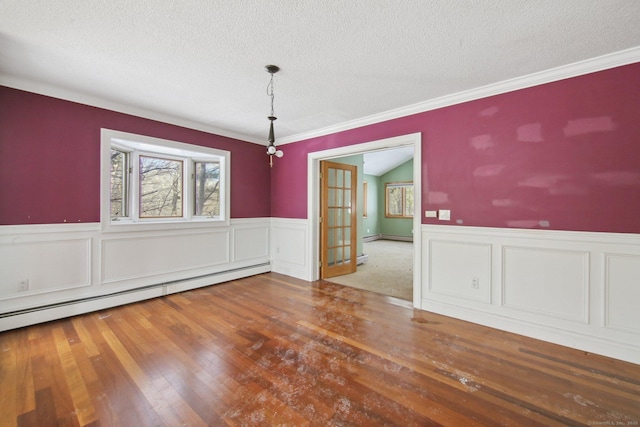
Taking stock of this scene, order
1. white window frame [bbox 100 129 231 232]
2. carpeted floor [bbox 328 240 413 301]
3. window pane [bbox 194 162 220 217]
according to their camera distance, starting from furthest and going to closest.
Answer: window pane [bbox 194 162 220 217]
carpeted floor [bbox 328 240 413 301]
white window frame [bbox 100 129 231 232]

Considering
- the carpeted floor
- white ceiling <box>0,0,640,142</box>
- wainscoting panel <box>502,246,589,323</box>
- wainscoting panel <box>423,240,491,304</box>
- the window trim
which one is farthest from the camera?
the window trim

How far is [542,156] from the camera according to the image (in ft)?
8.37

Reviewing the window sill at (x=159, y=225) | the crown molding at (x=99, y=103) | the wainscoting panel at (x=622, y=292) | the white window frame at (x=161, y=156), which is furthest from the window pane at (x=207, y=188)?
the wainscoting panel at (x=622, y=292)

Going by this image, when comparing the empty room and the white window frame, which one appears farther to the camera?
the white window frame

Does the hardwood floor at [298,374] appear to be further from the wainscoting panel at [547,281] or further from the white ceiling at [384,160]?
the white ceiling at [384,160]

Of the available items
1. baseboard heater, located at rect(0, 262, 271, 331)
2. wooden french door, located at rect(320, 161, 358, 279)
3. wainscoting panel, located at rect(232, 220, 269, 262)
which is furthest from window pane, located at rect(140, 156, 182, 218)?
wooden french door, located at rect(320, 161, 358, 279)

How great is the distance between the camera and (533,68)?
245cm

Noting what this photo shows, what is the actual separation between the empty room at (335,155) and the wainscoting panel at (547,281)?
0.02 m

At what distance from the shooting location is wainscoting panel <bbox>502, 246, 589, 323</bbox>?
2.38m

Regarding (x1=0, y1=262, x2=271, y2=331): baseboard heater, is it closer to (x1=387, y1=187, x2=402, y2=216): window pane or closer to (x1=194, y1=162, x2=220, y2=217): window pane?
(x1=194, y1=162, x2=220, y2=217): window pane

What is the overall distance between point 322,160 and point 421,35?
2735 millimetres

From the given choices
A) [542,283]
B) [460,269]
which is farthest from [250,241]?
[542,283]

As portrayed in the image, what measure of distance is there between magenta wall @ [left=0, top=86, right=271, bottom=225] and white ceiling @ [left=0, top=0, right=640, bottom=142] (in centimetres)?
18

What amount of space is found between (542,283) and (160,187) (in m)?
5.04
